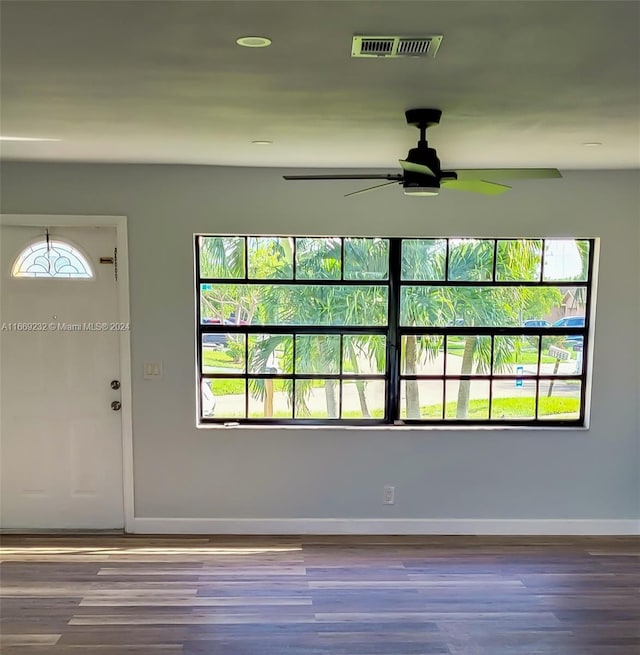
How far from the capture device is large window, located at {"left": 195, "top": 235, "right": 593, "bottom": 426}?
13.5 feet

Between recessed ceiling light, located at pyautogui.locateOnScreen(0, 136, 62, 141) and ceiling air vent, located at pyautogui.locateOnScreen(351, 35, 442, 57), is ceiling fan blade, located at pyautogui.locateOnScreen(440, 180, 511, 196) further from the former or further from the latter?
recessed ceiling light, located at pyautogui.locateOnScreen(0, 136, 62, 141)

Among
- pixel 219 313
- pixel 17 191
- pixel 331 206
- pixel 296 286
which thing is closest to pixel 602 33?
pixel 331 206

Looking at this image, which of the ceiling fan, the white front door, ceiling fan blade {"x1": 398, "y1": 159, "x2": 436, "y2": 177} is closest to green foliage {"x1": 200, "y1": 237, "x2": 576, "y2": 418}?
the white front door

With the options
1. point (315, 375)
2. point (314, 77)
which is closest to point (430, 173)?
point (314, 77)

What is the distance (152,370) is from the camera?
4.03 meters

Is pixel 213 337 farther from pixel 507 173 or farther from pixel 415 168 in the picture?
pixel 507 173

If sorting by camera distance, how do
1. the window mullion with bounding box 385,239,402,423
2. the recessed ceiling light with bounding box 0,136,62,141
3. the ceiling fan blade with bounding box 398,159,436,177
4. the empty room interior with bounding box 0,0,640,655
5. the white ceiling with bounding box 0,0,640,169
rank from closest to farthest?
1. the white ceiling with bounding box 0,0,640,169
2. the ceiling fan blade with bounding box 398,159,436,177
3. the recessed ceiling light with bounding box 0,136,62,141
4. the empty room interior with bounding box 0,0,640,655
5. the window mullion with bounding box 385,239,402,423

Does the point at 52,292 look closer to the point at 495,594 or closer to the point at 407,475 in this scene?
the point at 407,475

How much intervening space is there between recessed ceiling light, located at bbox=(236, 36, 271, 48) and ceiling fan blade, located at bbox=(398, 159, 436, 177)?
2.52 ft

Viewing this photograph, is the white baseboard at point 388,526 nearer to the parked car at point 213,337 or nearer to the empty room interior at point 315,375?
the empty room interior at point 315,375

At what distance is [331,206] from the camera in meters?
3.96

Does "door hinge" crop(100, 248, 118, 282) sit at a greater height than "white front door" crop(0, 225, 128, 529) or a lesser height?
greater

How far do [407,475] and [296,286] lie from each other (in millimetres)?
1497

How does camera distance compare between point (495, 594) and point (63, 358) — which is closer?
point (495, 594)
